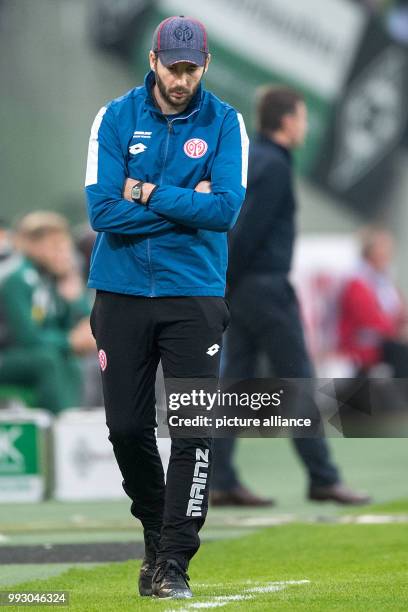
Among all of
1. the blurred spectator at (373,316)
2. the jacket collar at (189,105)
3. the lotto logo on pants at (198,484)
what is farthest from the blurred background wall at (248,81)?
the lotto logo on pants at (198,484)

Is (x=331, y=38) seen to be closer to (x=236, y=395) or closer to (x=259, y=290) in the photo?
(x=259, y=290)

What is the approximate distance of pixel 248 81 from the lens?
17.9 metres

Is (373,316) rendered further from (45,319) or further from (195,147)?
(195,147)

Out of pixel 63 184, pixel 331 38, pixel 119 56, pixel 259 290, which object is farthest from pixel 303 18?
pixel 259 290

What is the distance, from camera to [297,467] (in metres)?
12.2

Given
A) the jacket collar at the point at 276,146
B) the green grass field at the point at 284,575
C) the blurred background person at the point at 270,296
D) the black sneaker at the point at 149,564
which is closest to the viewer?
the green grass field at the point at 284,575

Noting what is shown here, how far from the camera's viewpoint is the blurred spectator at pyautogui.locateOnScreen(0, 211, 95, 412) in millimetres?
12109

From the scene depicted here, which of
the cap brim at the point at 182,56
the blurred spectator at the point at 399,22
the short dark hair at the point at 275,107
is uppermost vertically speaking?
the blurred spectator at the point at 399,22

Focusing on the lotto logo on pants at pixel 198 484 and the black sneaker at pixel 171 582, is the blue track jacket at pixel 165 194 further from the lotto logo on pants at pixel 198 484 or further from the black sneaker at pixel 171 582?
the black sneaker at pixel 171 582

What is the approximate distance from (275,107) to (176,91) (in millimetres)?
4059

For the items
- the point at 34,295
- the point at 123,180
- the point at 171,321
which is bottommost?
the point at 34,295

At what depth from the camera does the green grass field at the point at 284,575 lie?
5.78 metres

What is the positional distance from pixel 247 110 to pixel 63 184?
7.10ft

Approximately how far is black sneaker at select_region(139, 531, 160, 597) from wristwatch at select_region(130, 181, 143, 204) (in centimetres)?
127
